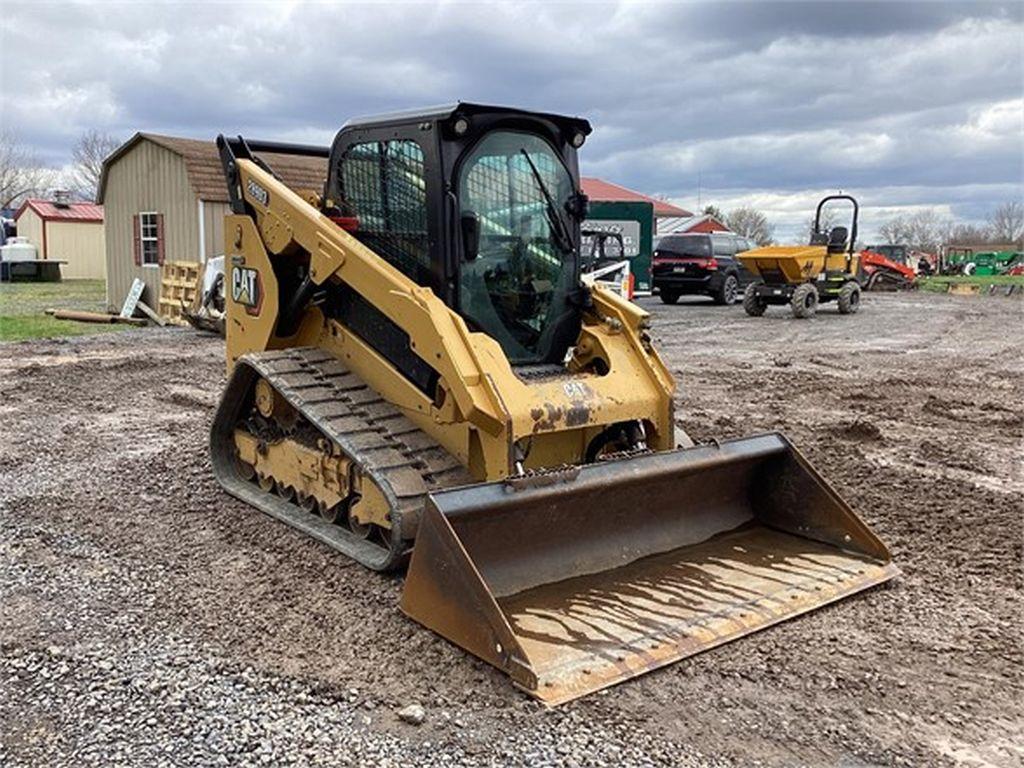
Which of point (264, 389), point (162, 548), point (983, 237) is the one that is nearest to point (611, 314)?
point (264, 389)

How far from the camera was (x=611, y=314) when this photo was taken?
5.63 metres

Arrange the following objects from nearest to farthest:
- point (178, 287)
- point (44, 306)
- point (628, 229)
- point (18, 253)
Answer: point (178, 287)
point (628, 229)
point (44, 306)
point (18, 253)

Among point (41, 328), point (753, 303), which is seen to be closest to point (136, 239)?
point (41, 328)

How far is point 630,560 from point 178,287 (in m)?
15.1

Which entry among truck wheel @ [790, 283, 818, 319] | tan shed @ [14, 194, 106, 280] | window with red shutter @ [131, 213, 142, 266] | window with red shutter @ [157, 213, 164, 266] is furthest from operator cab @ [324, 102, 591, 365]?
tan shed @ [14, 194, 106, 280]

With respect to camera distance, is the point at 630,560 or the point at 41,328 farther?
the point at 41,328

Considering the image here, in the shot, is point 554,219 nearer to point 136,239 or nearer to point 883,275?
point 136,239

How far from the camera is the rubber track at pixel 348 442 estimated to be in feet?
15.0

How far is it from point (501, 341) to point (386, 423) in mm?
826

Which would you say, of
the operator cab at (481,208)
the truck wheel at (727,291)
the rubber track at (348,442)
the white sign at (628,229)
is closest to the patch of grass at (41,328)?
the white sign at (628,229)

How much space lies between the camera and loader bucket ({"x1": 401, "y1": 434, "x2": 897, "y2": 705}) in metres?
3.74

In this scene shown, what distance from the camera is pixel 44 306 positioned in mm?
21969

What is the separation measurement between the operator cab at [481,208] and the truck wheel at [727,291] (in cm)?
1803

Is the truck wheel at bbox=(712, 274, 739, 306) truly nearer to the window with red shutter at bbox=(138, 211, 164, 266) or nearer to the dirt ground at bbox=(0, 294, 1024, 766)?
the window with red shutter at bbox=(138, 211, 164, 266)
